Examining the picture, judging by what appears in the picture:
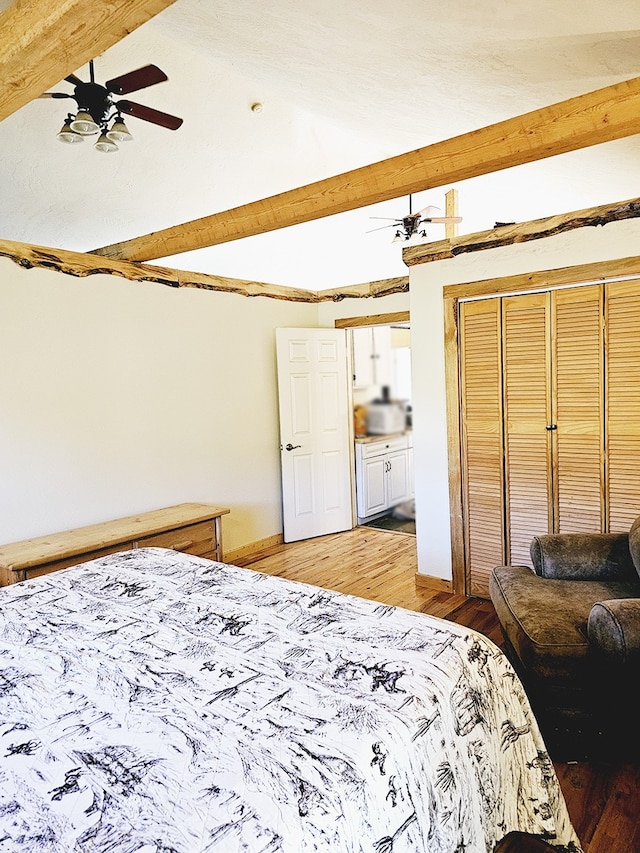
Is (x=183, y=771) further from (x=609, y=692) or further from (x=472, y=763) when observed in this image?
(x=609, y=692)

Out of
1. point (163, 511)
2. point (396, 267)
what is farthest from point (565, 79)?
point (396, 267)

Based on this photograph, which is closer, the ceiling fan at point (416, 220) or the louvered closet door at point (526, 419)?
the louvered closet door at point (526, 419)

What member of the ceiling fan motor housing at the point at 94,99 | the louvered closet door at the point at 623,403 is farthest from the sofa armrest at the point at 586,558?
the ceiling fan motor housing at the point at 94,99

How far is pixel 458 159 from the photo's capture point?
2.27m

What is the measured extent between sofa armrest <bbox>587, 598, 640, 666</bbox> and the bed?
0.55m

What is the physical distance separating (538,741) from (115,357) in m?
3.39

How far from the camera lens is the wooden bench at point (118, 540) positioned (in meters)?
2.90

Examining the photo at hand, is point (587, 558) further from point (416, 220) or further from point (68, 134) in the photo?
point (68, 134)

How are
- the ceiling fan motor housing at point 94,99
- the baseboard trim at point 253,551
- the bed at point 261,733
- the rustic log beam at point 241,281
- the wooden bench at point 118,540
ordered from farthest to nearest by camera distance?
the baseboard trim at point 253,551, the rustic log beam at point 241,281, the wooden bench at point 118,540, the ceiling fan motor housing at point 94,99, the bed at point 261,733

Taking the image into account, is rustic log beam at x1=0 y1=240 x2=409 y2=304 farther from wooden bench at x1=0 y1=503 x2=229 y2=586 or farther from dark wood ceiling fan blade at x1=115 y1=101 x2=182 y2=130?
wooden bench at x1=0 y1=503 x2=229 y2=586

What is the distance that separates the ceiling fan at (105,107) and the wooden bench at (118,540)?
7.01 feet

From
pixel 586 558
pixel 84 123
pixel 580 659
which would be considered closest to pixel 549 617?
pixel 580 659

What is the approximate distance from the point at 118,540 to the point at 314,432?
93.8 inches

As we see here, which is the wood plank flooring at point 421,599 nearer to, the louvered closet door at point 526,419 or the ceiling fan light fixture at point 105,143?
the louvered closet door at point 526,419
